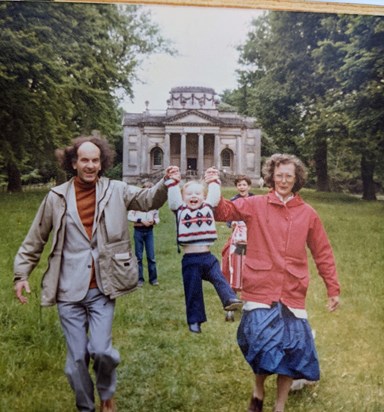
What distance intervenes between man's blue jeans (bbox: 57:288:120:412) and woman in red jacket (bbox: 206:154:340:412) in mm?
610

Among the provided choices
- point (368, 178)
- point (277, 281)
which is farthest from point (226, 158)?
point (368, 178)

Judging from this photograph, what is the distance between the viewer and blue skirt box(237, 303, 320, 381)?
247 centimetres

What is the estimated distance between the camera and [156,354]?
246cm

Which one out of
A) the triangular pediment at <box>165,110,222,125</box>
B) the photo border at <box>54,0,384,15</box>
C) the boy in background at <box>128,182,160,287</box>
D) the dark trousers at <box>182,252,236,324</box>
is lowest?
the dark trousers at <box>182,252,236,324</box>

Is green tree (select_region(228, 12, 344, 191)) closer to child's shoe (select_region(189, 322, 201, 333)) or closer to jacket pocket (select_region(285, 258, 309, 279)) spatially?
jacket pocket (select_region(285, 258, 309, 279))

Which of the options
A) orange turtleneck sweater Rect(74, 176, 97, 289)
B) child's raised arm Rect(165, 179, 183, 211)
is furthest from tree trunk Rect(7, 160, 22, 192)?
child's raised arm Rect(165, 179, 183, 211)

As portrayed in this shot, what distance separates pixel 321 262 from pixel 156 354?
0.86 m

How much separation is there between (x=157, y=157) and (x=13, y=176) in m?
0.68

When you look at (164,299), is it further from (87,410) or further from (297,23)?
(297,23)

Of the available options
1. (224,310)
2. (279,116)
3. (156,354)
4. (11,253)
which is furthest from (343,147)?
(11,253)

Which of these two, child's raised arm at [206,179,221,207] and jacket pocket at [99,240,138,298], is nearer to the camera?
jacket pocket at [99,240,138,298]

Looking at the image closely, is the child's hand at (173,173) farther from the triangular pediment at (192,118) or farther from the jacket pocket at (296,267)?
the jacket pocket at (296,267)

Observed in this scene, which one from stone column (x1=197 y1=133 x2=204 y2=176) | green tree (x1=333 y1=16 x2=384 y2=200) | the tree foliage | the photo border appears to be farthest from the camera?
green tree (x1=333 y1=16 x2=384 y2=200)

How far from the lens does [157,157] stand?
259 cm
